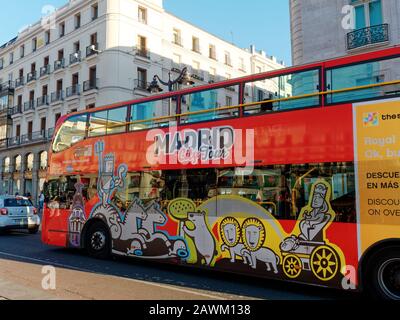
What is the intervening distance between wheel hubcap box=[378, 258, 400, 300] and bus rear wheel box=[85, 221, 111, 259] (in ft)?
21.7

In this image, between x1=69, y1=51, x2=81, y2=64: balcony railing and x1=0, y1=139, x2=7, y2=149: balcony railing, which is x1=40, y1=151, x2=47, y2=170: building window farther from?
x1=69, y1=51, x2=81, y2=64: balcony railing

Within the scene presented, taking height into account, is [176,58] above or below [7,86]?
above

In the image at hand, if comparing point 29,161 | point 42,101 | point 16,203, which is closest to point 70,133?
point 16,203

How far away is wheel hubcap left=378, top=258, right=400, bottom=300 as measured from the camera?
589 centimetres

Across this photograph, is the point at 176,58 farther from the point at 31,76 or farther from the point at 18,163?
the point at 18,163

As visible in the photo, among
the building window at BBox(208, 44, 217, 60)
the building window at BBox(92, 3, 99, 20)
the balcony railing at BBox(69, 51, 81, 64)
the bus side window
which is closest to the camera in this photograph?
the bus side window

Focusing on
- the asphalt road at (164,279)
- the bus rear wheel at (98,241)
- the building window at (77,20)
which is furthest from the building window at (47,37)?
the bus rear wheel at (98,241)

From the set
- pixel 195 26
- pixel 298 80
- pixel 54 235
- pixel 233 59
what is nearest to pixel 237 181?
pixel 298 80

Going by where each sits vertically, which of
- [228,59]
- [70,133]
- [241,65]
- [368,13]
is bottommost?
[70,133]

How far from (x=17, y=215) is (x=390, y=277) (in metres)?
14.1

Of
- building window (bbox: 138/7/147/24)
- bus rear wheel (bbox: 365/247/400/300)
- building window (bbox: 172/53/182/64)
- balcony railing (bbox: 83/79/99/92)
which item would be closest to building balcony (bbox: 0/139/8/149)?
balcony railing (bbox: 83/79/99/92)

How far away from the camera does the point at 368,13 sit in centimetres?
1609
